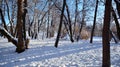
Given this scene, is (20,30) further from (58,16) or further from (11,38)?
(58,16)

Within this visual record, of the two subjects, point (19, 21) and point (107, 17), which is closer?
point (107, 17)

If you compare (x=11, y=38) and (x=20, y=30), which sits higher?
(x=20, y=30)

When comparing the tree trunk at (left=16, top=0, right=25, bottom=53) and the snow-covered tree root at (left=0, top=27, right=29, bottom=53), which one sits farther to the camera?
the snow-covered tree root at (left=0, top=27, right=29, bottom=53)

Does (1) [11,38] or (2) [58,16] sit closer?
(1) [11,38]

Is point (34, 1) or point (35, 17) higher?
point (34, 1)

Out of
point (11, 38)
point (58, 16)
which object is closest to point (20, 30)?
point (11, 38)

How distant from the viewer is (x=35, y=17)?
46.2 m

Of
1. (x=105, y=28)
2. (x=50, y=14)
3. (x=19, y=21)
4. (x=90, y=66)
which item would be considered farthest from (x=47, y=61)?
(x=50, y=14)

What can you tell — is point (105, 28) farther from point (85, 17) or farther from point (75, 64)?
point (85, 17)

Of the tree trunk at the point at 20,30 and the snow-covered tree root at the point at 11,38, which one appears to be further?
the snow-covered tree root at the point at 11,38

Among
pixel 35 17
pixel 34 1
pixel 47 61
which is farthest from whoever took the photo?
pixel 35 17

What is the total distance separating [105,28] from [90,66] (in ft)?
7.05

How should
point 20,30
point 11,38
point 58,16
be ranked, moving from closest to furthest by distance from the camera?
point 20,30 < point 11,38 < point 58,16

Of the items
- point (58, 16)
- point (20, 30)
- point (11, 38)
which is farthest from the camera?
A: point (58, 16)
